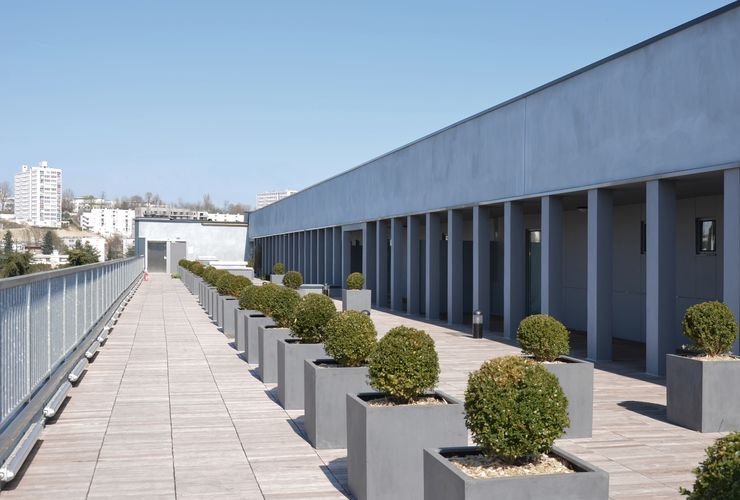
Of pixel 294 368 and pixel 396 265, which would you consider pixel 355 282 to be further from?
pixel 294 368

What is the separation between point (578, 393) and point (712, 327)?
1958 millimetres

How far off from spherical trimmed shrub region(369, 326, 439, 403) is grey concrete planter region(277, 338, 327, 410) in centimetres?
354

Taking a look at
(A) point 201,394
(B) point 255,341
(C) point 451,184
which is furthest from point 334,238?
(A) point 201,394

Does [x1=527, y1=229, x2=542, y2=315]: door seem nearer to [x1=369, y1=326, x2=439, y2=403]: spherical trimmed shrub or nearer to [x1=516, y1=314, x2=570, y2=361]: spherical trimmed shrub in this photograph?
[x1=516, y1=314, x2=570, y2=361]: spherical trimmed shrub

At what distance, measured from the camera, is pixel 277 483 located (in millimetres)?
6969

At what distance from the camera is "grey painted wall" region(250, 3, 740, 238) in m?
12.3

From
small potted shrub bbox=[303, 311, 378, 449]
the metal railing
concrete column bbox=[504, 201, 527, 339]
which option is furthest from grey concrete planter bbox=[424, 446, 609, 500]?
concrete column bbox=[504, 201, 527, 339]

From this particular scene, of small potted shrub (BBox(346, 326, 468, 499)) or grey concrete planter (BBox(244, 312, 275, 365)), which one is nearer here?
small potted shrub (BBox(346, 326, 468, 499))

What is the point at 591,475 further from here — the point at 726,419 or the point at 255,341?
the point at 255,341

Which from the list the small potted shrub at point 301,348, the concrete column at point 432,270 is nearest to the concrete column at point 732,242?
the small potted shrub at point 301,348

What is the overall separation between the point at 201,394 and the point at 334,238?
28.6m

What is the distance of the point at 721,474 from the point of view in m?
3.18

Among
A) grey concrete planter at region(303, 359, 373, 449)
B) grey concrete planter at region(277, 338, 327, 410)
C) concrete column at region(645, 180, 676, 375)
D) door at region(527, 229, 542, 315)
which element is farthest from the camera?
door at region(527, 229, 542, 315)

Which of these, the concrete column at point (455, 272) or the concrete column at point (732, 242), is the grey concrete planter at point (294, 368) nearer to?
the concrete column at point (732, 242)
